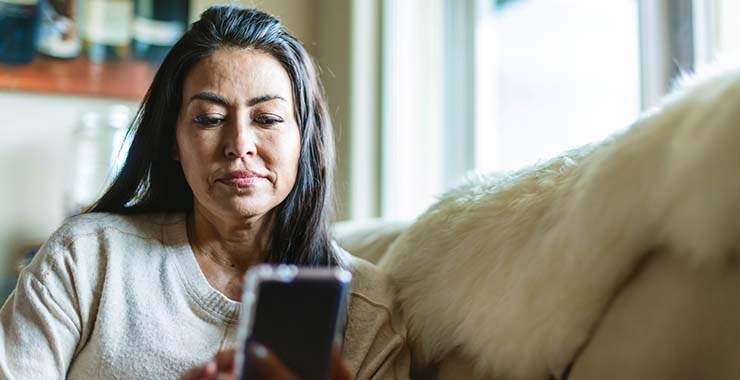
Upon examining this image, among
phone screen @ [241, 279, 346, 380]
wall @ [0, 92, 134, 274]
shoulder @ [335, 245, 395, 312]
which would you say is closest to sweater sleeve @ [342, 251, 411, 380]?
shoulder @ [335, 245, 395, 312]

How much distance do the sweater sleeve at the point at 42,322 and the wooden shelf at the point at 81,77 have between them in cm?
164

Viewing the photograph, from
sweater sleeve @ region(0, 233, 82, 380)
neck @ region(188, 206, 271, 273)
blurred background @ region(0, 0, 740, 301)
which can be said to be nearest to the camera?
sweater sleeve @ region(0, 233, 82, 380)

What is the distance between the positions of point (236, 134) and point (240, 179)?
7 cm

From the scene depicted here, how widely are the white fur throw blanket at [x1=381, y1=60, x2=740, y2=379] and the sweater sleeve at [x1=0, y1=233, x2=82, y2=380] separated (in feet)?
1.57

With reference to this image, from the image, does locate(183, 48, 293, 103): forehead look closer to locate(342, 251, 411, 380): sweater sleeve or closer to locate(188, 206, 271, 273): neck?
locate(188, 206, 271, 273): neck

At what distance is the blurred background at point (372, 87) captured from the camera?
1.98 metres

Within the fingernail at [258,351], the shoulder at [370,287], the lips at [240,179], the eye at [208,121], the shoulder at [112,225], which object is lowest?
the shoulder at [370,287]

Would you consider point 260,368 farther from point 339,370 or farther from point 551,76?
point 551,76

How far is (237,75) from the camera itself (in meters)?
1.14

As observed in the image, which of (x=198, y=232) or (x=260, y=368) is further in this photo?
(x=198, y=232)

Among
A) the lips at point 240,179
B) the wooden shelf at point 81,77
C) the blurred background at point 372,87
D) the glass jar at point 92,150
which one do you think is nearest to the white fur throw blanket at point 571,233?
the lips at point 240,179

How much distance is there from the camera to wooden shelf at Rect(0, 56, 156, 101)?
98.3 inches

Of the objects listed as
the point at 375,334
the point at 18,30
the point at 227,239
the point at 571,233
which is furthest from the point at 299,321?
the point at 18,30

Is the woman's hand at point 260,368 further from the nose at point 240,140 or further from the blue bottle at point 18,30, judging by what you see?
the blue bottle at point 18,30
